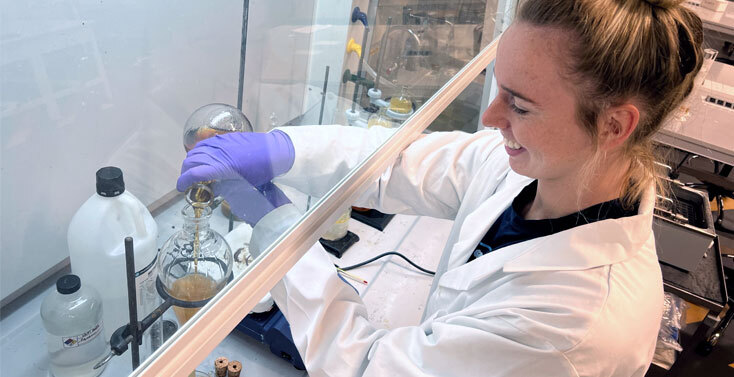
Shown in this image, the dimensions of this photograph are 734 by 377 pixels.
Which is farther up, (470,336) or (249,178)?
(249,178)

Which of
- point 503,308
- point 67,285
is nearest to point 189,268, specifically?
point 67,285

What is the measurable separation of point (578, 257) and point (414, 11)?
82cm

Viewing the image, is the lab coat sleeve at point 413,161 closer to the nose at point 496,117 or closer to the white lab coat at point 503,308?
the white lab coat at point 503,308

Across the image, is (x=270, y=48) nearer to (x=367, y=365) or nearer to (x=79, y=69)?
(x=79, y=69)

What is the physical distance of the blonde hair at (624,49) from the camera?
2.36 ft

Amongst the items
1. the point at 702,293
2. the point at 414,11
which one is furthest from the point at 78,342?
the point at 702,293

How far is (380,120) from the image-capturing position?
4.01ft

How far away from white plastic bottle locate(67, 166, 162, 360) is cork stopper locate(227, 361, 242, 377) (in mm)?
392

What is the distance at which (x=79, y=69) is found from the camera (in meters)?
0.64

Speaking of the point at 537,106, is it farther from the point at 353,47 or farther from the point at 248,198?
the point at 353,47

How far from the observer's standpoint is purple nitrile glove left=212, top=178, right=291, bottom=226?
81cm

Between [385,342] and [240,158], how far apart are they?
1.28ft

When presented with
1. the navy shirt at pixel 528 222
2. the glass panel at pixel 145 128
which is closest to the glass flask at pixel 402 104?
the glass panel at pixel 145 128

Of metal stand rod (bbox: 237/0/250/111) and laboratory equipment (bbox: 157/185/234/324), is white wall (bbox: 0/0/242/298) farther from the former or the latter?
metal stand rod (bbox: 237/0/250/111)
